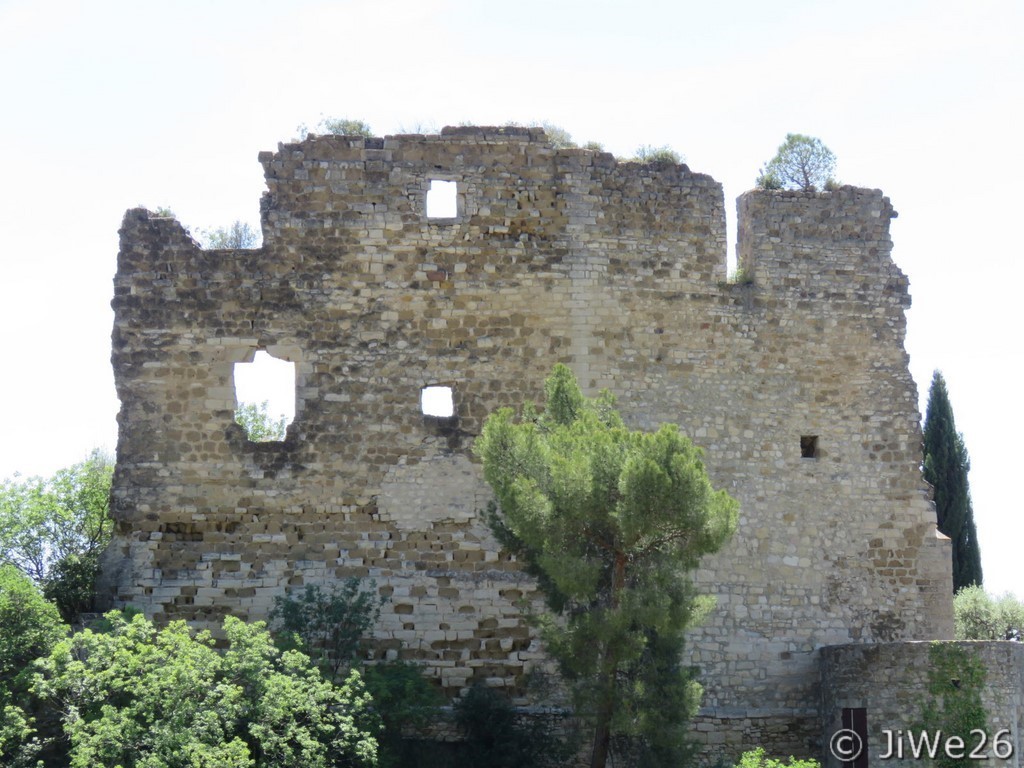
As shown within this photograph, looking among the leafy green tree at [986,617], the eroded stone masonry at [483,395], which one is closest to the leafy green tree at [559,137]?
the eroded stone masonry at [483,395]

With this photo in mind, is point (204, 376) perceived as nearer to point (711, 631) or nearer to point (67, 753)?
point (67, 753)

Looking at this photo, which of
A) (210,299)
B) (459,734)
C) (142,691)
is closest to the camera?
(142,691)

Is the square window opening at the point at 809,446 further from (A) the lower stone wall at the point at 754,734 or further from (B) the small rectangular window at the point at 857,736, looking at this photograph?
(B) the small rectangular window at the point at 857,736

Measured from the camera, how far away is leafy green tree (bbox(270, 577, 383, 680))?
1545 cm

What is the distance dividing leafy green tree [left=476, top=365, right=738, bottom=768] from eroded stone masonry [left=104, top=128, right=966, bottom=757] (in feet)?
6.85

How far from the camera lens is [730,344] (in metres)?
17.0

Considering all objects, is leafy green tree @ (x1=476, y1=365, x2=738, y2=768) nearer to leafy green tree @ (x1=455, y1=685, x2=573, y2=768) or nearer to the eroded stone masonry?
leafy green tree @ (x1=455, y1=685, x2=573, y2=768)

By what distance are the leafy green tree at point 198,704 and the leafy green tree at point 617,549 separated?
2.11m

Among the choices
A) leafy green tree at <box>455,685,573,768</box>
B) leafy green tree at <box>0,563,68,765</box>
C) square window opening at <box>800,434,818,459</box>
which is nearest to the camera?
leafy green tree at <box>0,563,68,765</box>

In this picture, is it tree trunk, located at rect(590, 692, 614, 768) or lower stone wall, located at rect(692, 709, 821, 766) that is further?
lower stone wall, located at rect(692, 709, 821, 766)

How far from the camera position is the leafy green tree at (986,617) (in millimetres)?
22578

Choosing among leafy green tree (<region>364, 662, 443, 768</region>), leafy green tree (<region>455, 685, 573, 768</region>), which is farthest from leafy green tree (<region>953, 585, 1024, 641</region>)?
leafy green tree (<region>364, 662, 443, 768</region>)

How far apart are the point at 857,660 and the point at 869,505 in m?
2.09

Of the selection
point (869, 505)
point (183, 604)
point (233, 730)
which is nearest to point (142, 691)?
point (233, 730)
